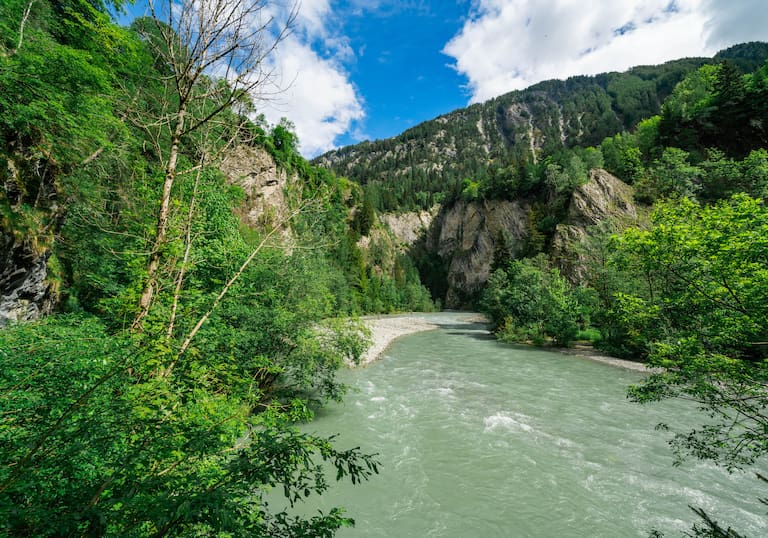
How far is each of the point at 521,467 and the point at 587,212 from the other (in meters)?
45.7

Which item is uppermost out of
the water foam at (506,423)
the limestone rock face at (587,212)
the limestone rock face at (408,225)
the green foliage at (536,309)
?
the limestone rock face at (408,225)

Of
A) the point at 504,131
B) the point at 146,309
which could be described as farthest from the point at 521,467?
the point at 504,131

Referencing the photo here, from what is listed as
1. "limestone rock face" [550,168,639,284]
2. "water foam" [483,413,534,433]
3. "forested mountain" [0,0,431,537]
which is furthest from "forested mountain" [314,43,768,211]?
"forested mountain" [0,0,431,537]

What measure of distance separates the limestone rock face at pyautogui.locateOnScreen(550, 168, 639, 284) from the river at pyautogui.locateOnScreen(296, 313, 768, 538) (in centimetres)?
3103

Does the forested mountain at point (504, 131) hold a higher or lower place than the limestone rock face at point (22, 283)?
higher

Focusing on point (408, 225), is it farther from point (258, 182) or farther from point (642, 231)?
point (642, 231)

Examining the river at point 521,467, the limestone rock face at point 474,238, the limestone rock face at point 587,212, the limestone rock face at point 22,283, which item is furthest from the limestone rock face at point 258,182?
the limestone rock face at point 474,238

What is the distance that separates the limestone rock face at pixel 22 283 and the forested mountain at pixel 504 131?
96.3 meters

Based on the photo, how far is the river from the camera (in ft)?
21.3

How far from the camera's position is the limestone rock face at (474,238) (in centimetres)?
7181

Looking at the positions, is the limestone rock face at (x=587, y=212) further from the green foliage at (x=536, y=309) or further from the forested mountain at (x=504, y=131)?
the forested mountain at (x=504, y=131)

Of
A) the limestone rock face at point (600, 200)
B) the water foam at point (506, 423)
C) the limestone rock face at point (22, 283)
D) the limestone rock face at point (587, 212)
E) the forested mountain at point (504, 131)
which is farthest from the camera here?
the forested mountain at point (504, 131)

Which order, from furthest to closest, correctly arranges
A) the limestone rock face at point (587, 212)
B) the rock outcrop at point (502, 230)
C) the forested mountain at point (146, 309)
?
1. the rock outcrop at point (502, 230)
2. the limestone rock face at point (587, 212)
3. the forested mountain at point (146, 309)

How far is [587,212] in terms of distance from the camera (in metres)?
44.2
